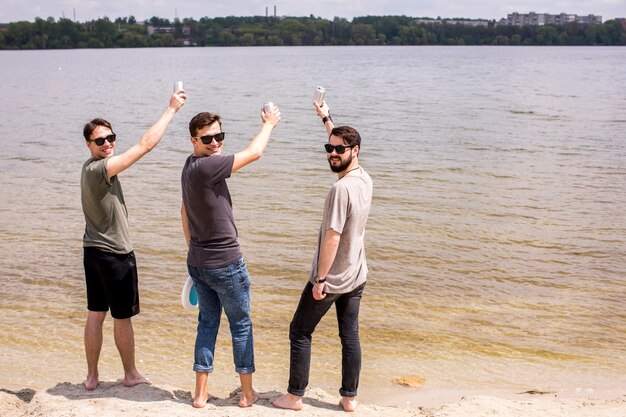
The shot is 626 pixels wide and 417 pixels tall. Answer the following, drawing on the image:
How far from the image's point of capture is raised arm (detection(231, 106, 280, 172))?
4996 millimetres

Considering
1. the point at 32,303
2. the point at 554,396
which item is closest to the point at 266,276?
the point at 32,303

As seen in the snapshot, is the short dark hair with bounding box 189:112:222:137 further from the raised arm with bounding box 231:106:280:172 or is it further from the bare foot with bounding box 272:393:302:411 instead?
the bare foot with bounding box 272:393:302:411

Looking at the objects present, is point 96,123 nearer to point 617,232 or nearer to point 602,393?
point 602,393

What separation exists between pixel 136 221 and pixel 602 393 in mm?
8565

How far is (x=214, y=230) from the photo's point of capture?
16.7 feet

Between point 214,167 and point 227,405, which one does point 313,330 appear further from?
point 214,167

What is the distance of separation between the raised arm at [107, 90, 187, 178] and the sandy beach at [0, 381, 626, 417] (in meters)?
1.54

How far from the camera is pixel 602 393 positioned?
21.2 ft

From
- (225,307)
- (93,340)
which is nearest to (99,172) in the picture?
(225,307)

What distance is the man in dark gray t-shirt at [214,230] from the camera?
501 centimetres

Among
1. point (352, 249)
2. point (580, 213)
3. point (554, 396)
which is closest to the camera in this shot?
point (352, 249)

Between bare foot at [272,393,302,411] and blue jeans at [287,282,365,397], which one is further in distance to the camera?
bare foot at [272,393,302,411]

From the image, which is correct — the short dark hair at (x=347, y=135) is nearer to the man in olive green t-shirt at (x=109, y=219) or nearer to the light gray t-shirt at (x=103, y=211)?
the man in olive green t-shirt at (x=109, y=219)

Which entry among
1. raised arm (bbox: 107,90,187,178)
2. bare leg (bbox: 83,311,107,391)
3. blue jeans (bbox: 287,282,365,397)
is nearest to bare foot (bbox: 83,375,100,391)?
bare leg (bbox: 83,311,107,391)
